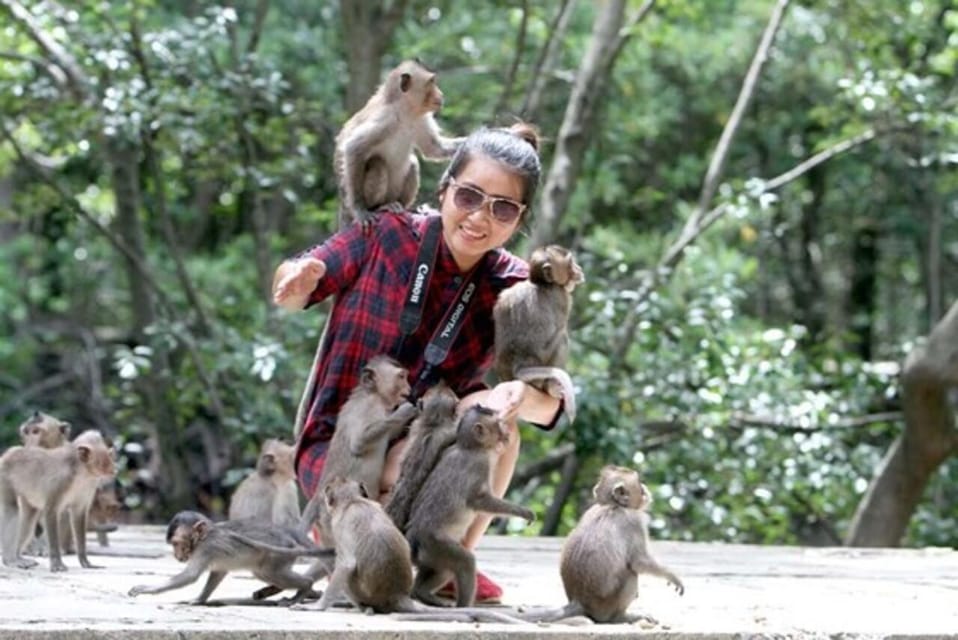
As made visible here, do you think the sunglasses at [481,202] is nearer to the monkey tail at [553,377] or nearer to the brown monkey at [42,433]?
the monkey tail at [553,377]

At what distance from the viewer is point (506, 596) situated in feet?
20.3

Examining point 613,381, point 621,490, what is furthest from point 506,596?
point 613,381

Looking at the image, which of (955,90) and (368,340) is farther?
(955,90)

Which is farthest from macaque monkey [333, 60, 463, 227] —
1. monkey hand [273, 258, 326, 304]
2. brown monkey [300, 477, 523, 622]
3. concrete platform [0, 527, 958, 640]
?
brown monkey [300, 477, 523, 622]

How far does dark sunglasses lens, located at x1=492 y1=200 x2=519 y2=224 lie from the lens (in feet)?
19.0

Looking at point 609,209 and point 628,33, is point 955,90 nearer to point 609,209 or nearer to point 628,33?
point 628,33

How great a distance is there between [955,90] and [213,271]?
18.3ft

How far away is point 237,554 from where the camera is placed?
5469 mm

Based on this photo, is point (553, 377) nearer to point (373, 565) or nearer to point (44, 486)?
point (373, 565)

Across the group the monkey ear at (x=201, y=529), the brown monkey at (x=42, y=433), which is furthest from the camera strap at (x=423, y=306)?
the brown monkey at (x=42, y=433)

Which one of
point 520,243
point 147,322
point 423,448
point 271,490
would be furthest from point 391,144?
point 147,322

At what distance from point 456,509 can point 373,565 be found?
1.20 ft

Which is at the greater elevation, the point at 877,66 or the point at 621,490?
the point at 877,66

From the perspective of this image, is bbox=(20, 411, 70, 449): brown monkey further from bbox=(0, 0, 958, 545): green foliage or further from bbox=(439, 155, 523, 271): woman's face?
bbox=(0, 0, 958, 545): green foliage
